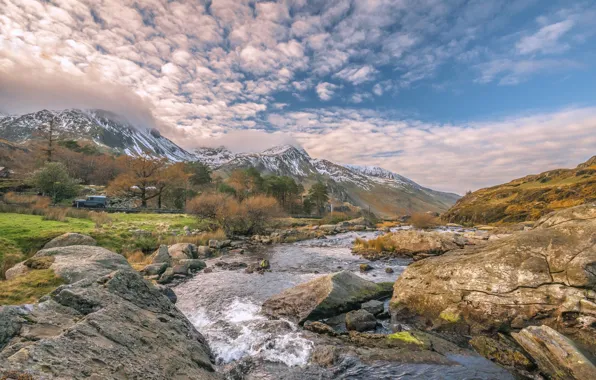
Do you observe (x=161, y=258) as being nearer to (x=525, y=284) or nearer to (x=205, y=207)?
(x=525, y=284)

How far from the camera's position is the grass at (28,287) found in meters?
8.95

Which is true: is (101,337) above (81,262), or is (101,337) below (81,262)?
below

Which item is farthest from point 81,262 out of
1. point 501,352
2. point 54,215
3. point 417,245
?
point 417,245

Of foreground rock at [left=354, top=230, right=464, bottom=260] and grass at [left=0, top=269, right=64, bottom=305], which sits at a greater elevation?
grass at [left=0, top=269, right=64, bottom=305]

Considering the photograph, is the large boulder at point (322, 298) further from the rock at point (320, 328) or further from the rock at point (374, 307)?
the rock at point (320, 328)

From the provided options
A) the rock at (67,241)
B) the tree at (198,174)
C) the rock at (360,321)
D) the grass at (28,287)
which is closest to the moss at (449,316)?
the rock at (360,321)

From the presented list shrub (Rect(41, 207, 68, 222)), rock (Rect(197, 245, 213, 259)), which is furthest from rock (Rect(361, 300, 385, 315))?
shrub (Rect(41, 207, 68, 222))

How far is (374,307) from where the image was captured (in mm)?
14531

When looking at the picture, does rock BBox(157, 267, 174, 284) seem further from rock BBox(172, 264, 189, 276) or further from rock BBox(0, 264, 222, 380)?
rock BBox(0, 264, 222, 380)

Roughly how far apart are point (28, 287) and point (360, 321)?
1348 centimetres

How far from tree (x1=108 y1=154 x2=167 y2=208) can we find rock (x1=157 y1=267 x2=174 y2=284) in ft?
172

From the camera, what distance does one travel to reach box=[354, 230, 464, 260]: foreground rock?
31.0 meters

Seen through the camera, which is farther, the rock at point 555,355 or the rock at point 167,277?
the rock at point 167,277

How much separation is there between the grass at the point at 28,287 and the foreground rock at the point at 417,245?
28626 mm
